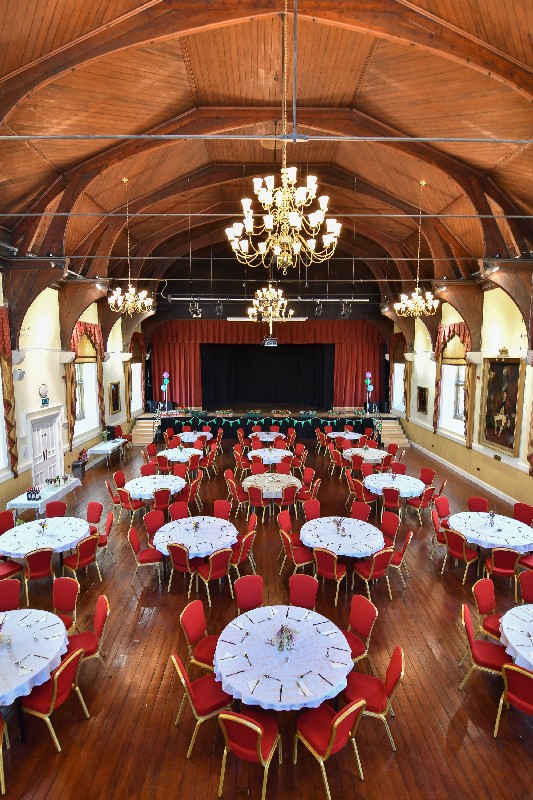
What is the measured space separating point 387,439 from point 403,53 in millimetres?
13585

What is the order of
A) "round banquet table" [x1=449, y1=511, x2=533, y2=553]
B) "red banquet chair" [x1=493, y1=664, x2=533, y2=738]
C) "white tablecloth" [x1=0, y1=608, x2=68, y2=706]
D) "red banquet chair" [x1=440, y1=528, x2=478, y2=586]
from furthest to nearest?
"red banquet chair" [x1=440, y1=528, x2=478, y2=586], "round banquet table" [x1=449, y1=511, x2=533, y2=553], "red banquet chair" [x1=493, y1=664, x2=533, y2=738], "white tablecloth" [x1=0, y1=608, x2=68, y2=706]

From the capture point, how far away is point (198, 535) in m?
6.98

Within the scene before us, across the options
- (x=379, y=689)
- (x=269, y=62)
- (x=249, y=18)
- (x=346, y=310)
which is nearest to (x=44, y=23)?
(x=249, y=18)

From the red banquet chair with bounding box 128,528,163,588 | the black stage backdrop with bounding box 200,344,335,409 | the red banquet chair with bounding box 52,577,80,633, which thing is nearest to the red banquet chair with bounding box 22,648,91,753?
the red banquet chair with bounding box 52,577,80,633

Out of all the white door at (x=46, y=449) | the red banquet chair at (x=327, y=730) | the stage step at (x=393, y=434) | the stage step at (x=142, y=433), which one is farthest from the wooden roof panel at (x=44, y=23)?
the stage step at (x=393, y=434)

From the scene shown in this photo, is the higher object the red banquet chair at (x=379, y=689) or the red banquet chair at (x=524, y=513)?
the red banquet chair at (x=524, y=513)

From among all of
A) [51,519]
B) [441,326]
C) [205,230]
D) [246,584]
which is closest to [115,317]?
[205,230]

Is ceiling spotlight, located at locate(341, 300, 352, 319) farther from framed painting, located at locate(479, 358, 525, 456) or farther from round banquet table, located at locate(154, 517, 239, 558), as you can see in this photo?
round banquet table, located at locate(154, 517, 239, 558)

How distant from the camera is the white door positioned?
1073cm

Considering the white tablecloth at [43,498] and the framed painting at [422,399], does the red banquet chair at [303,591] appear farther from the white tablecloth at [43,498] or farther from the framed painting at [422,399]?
the framed painting at [422,399]

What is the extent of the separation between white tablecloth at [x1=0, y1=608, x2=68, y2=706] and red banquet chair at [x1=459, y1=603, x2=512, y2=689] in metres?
4.10

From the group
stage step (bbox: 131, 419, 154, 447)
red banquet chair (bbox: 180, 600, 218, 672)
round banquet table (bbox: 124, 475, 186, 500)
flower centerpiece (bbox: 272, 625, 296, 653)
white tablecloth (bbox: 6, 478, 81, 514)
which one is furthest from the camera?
A: stage step (bbox: 131, 419, 154, 447)

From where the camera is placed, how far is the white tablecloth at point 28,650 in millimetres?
3906

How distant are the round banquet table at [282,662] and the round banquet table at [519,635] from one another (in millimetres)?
1629
